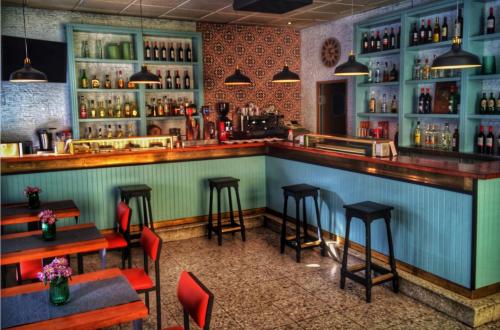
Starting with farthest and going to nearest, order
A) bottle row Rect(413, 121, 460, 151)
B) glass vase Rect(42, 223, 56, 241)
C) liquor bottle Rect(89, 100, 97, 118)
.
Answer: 1. liquor bottle Rect(89, 100, 97, 118)
2. bottle row Rect(413, 121, 460, 151)
3. glass vase Rect(42, 223, 56, 241)

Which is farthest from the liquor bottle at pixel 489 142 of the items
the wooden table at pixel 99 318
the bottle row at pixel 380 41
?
the wooden table at pixel 99 318

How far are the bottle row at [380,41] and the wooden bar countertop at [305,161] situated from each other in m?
2.17

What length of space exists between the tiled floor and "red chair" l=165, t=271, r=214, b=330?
1.29 m

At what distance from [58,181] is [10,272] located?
5.89ft

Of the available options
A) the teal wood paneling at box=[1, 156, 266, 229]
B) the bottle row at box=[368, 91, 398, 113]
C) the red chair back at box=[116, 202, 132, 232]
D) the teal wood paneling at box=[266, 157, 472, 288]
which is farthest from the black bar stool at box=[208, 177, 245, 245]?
the bottle row at box=[368, 91, 398, 113]

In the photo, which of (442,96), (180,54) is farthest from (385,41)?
(180,54)

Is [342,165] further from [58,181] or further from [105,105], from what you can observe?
[105,105]

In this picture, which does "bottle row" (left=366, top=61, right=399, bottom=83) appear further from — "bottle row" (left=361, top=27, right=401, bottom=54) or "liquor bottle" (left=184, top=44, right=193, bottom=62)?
"liquor bottle" (left=184, top=44, right=193, bottom=62)

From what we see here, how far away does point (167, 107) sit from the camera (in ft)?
27.2

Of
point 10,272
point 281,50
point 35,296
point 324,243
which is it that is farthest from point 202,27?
point 35,296

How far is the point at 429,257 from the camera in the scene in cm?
412

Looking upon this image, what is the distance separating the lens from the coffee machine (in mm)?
7673

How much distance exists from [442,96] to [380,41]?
1474 millimetres

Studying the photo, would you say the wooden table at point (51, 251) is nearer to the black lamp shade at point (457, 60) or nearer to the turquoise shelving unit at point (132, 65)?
the black lamp shade at point (457, 60)
